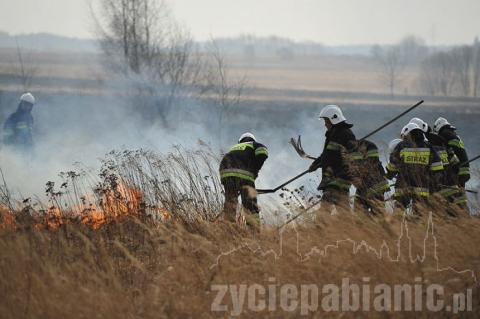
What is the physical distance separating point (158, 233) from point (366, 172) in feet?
7.89

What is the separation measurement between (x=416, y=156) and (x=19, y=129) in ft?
28.1

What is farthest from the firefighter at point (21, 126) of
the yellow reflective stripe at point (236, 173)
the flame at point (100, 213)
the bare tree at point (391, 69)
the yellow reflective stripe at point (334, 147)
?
the bare tree at point (391, 69)

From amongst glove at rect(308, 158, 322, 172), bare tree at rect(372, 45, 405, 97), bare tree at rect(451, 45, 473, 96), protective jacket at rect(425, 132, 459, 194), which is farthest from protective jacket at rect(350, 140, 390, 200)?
bare tree at rect(372, 45, 405, 97)

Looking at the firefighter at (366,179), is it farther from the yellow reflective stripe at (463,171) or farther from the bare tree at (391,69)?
the bare tree at (391,69)

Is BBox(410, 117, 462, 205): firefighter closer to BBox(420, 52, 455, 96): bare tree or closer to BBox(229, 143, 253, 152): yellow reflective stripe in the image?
BBox(229, 143, 253, 152): yellow reflective stripe

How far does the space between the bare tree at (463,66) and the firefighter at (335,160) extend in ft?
206

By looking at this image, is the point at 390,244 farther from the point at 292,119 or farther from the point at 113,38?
the point at 292,119

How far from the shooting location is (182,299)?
20.1 feet

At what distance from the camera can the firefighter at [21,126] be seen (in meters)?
14.7

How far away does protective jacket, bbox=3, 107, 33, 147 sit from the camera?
1467cm

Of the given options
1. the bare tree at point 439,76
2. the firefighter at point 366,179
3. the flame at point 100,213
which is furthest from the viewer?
the bare tree at point 439,76

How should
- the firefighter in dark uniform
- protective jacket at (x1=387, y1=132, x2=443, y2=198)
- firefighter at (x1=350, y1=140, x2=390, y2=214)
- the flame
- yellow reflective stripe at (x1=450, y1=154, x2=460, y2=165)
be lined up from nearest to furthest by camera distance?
the flame → firefighter at (x1=350, y1=140, x2=390, y2=214) → protective jacket at (x1=387, y1=132, x2=443, y2=198) → yellow reflective stripe at (x1=450, y1=154, x2=460, y2=165) → the firefighter in dark uniform

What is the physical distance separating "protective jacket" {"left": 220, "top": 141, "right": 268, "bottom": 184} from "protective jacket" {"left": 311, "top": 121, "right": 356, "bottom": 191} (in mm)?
690

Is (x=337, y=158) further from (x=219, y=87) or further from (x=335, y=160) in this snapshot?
(x=219, y=87)
